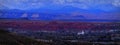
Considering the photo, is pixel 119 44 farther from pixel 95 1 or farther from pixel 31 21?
pixel 31 21

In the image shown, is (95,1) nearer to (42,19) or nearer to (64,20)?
(64,20)

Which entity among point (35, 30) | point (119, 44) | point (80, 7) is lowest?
point (119, 44)

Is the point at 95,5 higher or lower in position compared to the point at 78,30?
higher

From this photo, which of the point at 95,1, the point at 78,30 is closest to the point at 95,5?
the point at 95,1

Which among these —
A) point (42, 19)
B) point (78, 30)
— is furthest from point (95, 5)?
point (42, 19)

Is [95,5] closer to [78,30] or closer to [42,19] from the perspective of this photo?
[78,30]
